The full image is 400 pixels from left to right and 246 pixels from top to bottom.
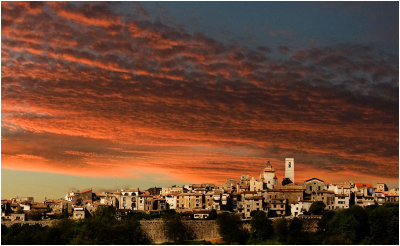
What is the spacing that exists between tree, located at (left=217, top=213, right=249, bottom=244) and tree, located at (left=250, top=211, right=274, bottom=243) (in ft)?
1.45

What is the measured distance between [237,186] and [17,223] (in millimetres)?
15676

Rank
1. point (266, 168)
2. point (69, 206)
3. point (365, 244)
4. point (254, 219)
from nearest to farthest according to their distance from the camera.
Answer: point (365, 244) → point (254, 219) → point (69, 206) → point (266, 168)

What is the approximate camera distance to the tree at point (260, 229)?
27.8 metres

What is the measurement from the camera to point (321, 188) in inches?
1428

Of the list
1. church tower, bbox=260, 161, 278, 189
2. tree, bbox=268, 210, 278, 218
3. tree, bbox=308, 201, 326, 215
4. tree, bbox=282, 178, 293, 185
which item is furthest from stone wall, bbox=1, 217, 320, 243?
tree, bbox=282, 178, 293, 185

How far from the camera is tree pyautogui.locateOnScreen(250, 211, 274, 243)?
2781 cm

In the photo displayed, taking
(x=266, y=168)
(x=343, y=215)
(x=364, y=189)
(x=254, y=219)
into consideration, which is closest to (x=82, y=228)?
(x=254, y=219)

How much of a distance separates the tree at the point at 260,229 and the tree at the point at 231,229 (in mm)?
441

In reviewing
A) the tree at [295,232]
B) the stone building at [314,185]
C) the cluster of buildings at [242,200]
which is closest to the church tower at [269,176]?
the cluster of buildings at [242,200]

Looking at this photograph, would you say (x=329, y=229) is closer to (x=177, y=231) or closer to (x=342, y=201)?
(x=342, y=201)

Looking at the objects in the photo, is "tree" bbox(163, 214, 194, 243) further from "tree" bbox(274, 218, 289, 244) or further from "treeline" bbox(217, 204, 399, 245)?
"tree" bbox(274, 218, 289, 244)

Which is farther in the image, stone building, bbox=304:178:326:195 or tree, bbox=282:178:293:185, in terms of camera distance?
tree, bbox=282:178:293:185

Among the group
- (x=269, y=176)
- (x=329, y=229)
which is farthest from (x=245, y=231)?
(x=269, y=176)

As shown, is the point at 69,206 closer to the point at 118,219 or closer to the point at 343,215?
the point at 118,219
